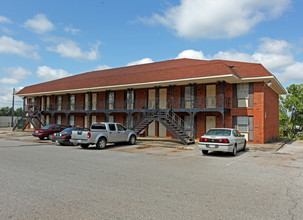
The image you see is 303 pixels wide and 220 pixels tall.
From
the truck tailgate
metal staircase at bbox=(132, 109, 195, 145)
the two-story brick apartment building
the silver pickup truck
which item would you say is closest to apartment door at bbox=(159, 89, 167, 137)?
the two-story brick apartment building

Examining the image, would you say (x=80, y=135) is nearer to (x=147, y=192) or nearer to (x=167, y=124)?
(x=167, y=124)

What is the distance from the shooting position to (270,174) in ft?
27.2

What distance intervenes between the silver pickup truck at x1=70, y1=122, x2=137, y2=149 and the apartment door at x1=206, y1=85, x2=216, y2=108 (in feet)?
27.3

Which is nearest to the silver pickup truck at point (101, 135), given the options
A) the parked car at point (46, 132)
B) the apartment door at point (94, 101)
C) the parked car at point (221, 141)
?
the parked car at point (221, 141)

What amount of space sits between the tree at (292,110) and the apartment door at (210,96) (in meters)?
29.2

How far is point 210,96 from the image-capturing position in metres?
22.0

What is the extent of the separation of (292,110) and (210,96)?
1221 inches

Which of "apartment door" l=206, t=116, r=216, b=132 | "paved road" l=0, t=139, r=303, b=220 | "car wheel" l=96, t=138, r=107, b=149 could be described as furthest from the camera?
"apartment door" l=206, t=116, r=216, b=132

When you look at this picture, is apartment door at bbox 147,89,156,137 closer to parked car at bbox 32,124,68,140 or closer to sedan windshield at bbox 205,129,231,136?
parked car at bbox 32,124,68,140

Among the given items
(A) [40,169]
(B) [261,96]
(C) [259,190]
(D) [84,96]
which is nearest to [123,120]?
(D) [84,96]

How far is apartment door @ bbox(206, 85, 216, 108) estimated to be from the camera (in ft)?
71.2

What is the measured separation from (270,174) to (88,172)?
6.17 m

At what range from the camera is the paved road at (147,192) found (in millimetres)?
4492

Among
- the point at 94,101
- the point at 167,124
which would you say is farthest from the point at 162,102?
the point at 94,101
